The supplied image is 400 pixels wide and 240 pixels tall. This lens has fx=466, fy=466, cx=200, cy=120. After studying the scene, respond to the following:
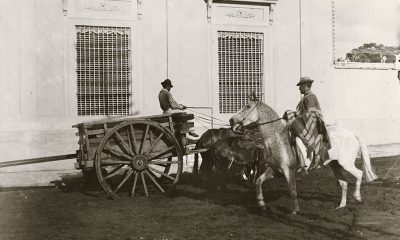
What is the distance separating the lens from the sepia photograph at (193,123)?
697 cm

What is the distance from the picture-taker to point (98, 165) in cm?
798

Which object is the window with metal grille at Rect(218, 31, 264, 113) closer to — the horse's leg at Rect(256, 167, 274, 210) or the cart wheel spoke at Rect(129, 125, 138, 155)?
the cart wheel spoke at Rect(129, 125, 138, 155)

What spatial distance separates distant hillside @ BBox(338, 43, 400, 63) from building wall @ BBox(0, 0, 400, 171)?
91cm

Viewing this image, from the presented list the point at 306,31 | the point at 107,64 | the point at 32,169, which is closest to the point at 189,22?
the point at 107,64

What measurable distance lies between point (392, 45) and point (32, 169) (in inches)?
499

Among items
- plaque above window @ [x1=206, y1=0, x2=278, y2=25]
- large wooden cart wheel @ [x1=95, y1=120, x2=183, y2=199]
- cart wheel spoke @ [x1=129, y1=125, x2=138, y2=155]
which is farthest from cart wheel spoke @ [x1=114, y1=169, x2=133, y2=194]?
plaque above window @ [x1=206, y1=0, x2=278, y2=25]

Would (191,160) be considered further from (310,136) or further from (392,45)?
(392,45)

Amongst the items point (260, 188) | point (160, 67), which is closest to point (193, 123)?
point (260, 188)

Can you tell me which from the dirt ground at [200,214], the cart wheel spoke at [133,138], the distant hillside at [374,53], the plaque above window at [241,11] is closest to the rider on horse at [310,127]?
the dirt ground at [200,214]

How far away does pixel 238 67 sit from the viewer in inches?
557

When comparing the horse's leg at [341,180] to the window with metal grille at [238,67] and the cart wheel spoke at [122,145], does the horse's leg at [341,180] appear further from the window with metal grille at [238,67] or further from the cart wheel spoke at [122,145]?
the window with metal grille at [238,67]

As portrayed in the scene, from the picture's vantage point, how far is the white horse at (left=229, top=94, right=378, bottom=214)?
23.5 feet

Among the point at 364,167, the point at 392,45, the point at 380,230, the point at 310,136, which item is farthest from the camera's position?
the point at 392,45

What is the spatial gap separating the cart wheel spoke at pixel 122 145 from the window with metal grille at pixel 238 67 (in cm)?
605
